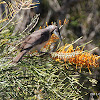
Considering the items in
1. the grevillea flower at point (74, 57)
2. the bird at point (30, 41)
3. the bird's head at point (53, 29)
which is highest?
the bird at point (30, 41)

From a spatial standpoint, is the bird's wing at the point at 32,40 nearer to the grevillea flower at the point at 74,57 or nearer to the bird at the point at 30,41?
the bird at the point at 30,41

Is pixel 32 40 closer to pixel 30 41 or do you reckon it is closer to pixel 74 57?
pixel 30 41

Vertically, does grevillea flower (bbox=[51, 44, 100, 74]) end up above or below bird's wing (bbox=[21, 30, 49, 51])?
below

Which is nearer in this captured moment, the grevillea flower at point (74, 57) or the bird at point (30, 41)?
the bird at point (30, 41)

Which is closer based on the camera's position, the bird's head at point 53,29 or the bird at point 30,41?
the bird at point 30,41

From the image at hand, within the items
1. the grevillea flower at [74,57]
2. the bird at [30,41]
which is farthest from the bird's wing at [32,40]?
the grevillea flower at [74,57]

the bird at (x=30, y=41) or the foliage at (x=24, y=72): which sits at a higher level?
the bird at (x=30, y=41)

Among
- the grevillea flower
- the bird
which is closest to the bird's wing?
the bird

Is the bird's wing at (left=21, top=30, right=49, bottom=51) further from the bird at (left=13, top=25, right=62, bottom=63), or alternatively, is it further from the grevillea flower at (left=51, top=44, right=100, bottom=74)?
the grevillea flower at (left=51, top=44, right=100, bottom=74)

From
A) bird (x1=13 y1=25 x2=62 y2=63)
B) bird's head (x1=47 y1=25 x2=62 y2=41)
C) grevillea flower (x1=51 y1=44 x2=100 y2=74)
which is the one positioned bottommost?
grevillea flower (x1=51 y1=44 x2=100 y2=74)

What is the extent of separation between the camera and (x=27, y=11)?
3.13 ft

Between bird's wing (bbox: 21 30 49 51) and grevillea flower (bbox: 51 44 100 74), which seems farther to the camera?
grevillea flower (bbox: 51 44 100 74)

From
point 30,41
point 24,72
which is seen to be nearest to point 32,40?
point 30,41

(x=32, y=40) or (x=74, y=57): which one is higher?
(x=32, y=40)
